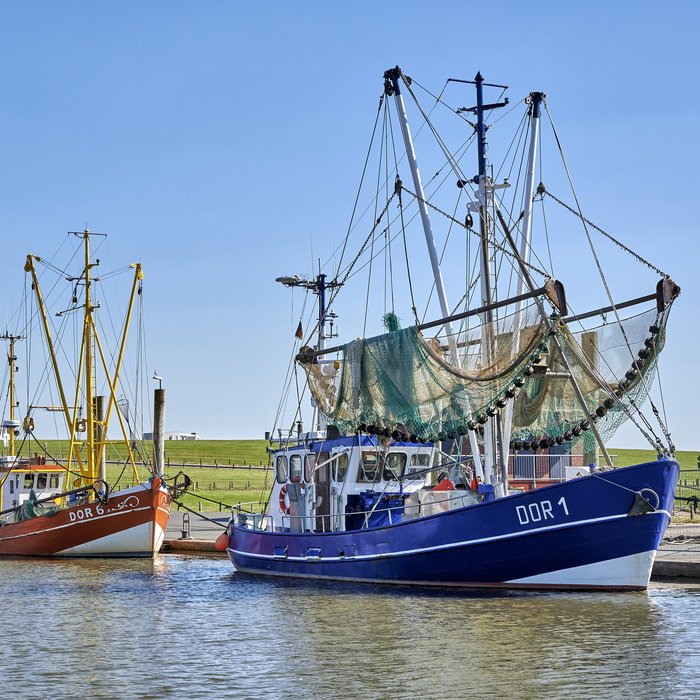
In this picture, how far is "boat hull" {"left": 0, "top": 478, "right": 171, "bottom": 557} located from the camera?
35.7m

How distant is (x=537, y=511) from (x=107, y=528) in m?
19.0

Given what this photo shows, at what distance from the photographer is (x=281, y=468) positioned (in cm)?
3030

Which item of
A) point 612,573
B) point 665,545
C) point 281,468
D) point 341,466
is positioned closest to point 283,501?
point 281,468

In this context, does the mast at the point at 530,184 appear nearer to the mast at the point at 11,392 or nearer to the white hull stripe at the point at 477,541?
the white hull stripe at the point at 477,541

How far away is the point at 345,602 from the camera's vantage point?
22375 millimetres

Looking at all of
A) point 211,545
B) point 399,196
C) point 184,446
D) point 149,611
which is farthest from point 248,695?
point 184,446

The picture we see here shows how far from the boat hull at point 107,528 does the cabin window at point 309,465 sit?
8.55 metres

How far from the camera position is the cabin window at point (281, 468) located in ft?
98.5

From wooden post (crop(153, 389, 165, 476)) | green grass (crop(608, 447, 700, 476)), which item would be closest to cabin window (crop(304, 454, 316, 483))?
wooden post (crop(153, 389, 165, 476))

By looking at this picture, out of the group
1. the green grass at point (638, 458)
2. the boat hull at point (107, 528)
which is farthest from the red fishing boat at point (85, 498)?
the green grass at point (638, 458)

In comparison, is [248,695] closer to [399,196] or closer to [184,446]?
[399,196]

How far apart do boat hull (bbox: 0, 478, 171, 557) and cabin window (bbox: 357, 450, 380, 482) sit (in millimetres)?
10279

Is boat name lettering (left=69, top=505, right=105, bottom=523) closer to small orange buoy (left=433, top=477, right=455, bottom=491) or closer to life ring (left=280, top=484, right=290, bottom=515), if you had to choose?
life ring (left=280, top=484, right=290, bottom=515)

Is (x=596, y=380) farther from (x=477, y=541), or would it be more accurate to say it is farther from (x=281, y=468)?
(x=281, y=468)
